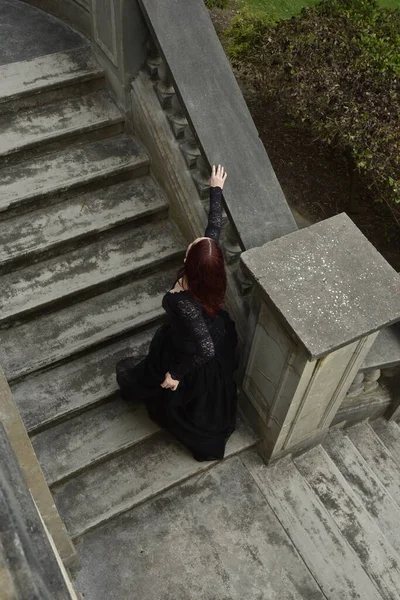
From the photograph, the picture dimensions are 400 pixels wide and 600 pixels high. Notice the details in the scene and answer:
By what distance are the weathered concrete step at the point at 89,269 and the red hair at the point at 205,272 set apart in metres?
1.35

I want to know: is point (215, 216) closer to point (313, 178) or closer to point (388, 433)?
point (388, 433)

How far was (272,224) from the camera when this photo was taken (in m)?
3.75

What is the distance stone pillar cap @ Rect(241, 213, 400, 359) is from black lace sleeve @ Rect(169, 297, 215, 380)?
0.39 m

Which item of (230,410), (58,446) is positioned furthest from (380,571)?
(58,446)

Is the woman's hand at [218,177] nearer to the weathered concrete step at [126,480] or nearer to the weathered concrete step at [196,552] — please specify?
the weathered concrete step at [126,480]

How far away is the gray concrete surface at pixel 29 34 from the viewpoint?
16.5 ft

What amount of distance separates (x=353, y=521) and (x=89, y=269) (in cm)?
266

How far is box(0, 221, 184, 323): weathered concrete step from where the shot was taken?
428cm

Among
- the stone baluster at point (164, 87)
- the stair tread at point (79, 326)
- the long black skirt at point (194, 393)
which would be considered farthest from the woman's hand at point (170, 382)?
the stone baluster at point (164, 87)

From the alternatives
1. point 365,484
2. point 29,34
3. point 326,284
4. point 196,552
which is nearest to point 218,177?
point 326,284

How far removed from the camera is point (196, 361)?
138 inches

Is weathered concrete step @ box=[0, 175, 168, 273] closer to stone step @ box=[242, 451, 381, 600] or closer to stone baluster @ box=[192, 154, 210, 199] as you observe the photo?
stone baluster @ box=[192, 154, 210, 199]

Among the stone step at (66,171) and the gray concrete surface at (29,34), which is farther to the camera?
the gray concrete surface at (29,34)

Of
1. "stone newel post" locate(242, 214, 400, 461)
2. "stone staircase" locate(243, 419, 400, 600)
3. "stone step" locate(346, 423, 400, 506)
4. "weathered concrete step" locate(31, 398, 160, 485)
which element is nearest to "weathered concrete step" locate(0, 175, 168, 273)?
"weathered concrete step" locate(31, 398, 160, 485)
